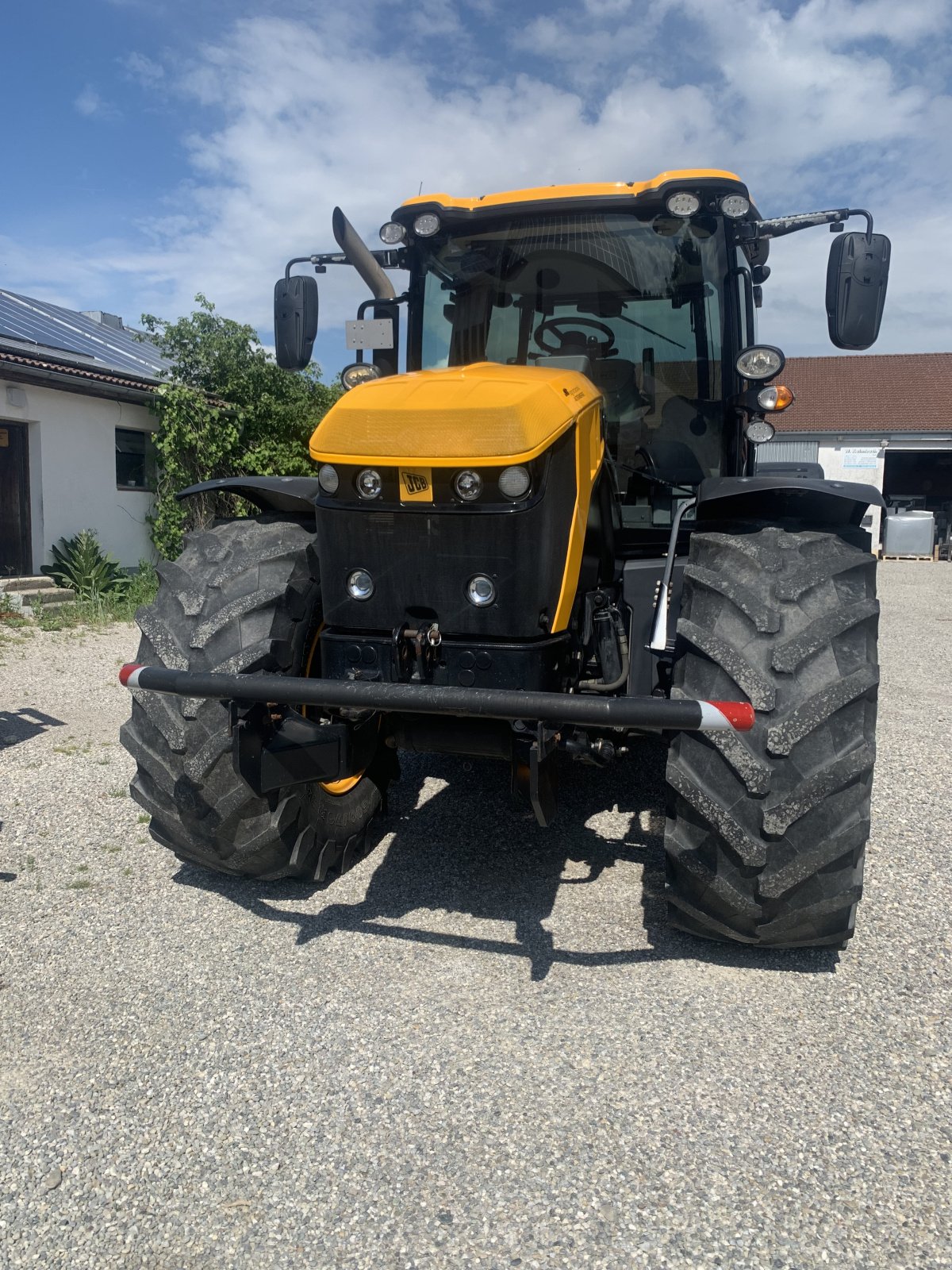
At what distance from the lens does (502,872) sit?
365 cm

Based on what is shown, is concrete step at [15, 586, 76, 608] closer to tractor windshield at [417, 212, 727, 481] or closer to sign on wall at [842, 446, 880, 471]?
tractor windshield at [417, 212, 727, 481]

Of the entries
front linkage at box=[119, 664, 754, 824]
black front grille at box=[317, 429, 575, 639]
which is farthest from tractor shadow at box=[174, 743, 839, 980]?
black front grille at box=[317, 429, 575, 639]

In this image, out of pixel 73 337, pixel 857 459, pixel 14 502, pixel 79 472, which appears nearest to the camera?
pixel 14 502

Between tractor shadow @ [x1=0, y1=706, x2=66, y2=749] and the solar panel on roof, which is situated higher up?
the solar panel on roof

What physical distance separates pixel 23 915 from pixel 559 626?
2115mm

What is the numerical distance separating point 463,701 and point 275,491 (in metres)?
1.35

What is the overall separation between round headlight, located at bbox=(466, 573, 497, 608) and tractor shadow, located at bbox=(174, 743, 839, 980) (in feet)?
2.58

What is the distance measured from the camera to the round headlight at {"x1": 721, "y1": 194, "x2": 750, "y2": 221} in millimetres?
3471

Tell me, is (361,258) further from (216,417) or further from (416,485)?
(216,417)

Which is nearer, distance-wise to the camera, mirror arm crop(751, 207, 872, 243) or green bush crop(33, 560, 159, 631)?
mirror arm crop(751, 207, 872, 243)

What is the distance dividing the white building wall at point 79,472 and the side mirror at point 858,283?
1056 centimetres

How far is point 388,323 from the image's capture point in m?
4.06

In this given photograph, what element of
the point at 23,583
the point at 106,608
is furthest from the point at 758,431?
the point at 23,583

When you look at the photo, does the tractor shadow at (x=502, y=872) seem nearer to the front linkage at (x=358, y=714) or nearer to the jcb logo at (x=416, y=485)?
the front linkage at (x=358, y=714)
